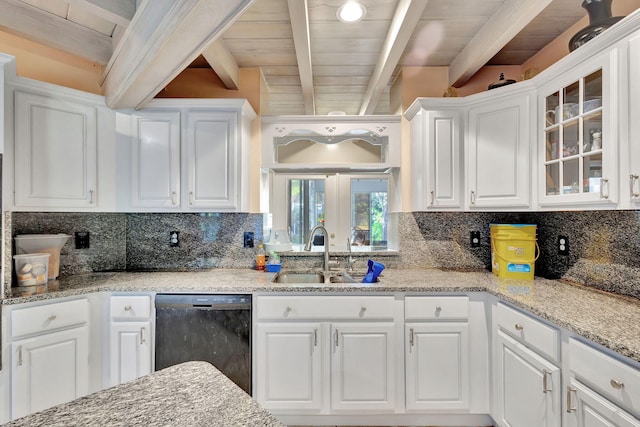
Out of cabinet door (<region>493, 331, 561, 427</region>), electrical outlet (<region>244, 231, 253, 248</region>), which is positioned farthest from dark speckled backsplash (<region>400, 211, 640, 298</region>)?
electrical outlet (<region>244, 231, 253, 248</region>)

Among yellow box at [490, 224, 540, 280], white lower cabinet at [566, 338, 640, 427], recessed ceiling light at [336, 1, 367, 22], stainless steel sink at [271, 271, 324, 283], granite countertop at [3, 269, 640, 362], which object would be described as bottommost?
white lower cabinet at [566, 338, 640, 427]

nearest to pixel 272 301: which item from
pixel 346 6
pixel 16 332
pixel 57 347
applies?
pixel 57 347

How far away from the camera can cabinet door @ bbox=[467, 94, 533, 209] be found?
1956 millimetres

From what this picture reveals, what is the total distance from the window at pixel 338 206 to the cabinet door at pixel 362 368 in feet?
4.50

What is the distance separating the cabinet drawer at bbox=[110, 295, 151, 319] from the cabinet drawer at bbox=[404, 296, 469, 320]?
5.42 feet

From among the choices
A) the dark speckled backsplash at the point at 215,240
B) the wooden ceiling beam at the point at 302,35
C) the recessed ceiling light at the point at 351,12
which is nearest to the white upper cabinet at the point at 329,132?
the wooden ceiling beam at the point at 302,35

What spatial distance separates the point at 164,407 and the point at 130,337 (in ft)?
5.12

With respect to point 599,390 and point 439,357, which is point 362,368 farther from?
point 599,390

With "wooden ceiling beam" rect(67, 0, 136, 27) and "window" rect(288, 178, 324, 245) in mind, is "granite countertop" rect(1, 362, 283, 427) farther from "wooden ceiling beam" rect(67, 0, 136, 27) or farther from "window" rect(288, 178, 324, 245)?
"window" rect(288, 178, 324, 245)

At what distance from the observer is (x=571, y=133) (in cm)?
165

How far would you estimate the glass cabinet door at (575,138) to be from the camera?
1.47 metres

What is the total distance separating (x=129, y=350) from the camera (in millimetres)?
1936

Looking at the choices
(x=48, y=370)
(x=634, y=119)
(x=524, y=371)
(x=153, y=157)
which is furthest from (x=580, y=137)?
(x=48, y=370)

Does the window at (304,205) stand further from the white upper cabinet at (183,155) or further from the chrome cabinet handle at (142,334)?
the chrome cabinet handle at (142,334)
